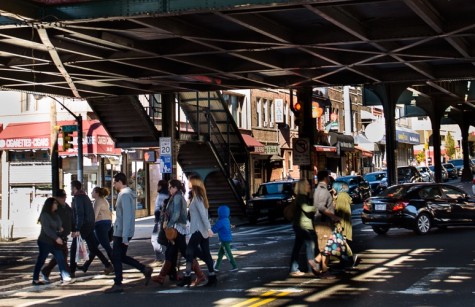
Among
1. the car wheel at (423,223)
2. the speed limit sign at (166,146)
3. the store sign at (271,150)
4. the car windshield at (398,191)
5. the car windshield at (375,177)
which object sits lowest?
the car wheel at (423,223)

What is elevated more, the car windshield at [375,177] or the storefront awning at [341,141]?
the storefront awning at [341,141]

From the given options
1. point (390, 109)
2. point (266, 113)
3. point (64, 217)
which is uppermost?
point (266, 113)

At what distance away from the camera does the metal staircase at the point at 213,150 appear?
103ft

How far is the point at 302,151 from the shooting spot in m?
27.3

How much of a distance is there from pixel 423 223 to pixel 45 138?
1938 centimetres

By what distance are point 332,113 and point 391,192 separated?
41.6m

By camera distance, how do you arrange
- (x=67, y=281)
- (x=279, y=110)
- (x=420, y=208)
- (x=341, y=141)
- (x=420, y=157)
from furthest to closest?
(x=420, y=157)
(x=341, y=141)
(x=279, y=110)
(x=420, y=208)
(x=67, y=281)

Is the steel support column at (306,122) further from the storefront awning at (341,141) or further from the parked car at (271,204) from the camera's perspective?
the storefront awning at (341,141)

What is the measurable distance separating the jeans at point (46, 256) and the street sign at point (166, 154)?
44.1 ft

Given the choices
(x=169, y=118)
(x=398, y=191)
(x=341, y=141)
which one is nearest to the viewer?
(x=398, y=191)

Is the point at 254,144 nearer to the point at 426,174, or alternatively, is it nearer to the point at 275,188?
the point at 426,174

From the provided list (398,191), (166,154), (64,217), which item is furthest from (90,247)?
(166,154)

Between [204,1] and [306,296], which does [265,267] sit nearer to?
[306,296]

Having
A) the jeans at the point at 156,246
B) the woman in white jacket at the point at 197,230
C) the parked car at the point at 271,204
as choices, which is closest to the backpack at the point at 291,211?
the woman in white jacket at the point at 197,230
